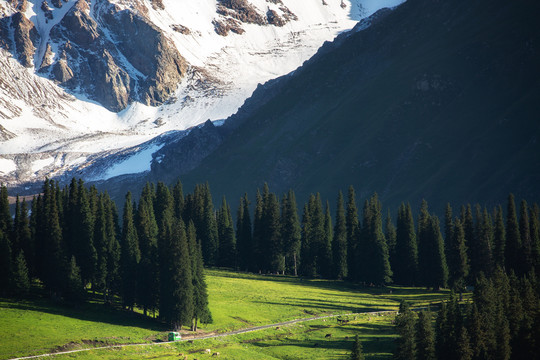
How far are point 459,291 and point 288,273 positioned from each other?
3913 cm

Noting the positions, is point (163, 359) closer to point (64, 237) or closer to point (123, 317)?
point (123, 317)

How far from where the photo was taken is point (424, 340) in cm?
9319

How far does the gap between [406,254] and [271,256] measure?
28299 mm

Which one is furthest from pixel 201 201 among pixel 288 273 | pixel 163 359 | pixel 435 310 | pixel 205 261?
pixel 163 359

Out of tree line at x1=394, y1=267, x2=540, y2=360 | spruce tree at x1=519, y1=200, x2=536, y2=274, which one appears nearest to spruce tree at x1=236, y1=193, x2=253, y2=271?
spruce tree at x1=519, y1=200, x2=536, y2=274

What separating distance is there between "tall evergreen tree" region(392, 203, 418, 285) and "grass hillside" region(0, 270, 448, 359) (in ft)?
31.9

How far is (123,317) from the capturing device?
108m

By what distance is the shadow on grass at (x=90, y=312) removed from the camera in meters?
103

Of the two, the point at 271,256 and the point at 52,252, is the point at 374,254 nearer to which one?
the point at 271,256

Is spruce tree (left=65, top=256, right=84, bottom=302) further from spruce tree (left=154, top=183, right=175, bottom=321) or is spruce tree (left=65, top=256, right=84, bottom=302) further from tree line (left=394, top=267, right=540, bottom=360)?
tree line (left=394, top=267, right=540, bottom=360)

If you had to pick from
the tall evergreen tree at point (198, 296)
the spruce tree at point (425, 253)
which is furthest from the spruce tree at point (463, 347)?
→ the spruce tree at point (425, 253)

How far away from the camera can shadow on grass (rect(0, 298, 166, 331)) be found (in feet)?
338

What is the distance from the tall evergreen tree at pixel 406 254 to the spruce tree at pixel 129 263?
191 feet

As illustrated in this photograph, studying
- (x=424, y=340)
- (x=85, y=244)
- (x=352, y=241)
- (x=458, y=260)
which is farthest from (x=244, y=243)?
(x=424, y=340)
